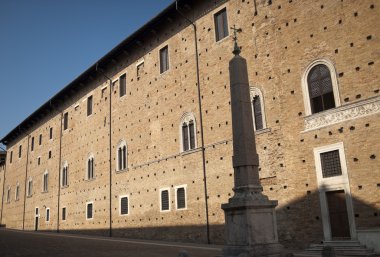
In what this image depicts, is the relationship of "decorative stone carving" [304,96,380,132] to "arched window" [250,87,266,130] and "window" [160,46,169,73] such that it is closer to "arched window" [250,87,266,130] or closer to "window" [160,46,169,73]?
"arched window" [250,87,266,130]

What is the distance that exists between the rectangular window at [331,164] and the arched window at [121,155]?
1136 cm

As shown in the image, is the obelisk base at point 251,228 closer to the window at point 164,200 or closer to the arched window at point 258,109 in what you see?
the arched window at point 258,109

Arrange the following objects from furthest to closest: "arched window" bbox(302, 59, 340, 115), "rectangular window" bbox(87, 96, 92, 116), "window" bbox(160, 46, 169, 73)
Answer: "rectangular window" bbox(87, 96, 92, 116)
"window" bbox(160, 46, 169, 73)
"arched window" bbox(302, 59, 340, 115)

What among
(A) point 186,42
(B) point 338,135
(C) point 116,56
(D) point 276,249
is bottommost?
(D) point 276,249

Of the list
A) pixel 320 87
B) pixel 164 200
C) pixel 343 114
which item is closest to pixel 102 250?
pixel 164 200

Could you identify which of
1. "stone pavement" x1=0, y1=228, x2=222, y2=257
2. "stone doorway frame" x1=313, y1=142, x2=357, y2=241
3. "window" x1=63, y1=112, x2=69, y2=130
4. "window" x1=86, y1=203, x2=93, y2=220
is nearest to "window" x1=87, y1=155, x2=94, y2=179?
"window" x1=86, y1=203, x2=93, y2=220

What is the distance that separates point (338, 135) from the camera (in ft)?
36.5

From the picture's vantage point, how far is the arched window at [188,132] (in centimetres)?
1614

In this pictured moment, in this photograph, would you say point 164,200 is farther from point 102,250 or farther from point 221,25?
point 221,25

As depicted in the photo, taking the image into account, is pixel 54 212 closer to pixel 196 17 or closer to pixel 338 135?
pixel 196 17

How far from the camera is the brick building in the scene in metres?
10.9

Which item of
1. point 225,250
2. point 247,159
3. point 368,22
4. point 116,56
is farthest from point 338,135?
point 116,56

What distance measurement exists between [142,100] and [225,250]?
12.9m

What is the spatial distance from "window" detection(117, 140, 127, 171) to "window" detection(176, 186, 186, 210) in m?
4.98
